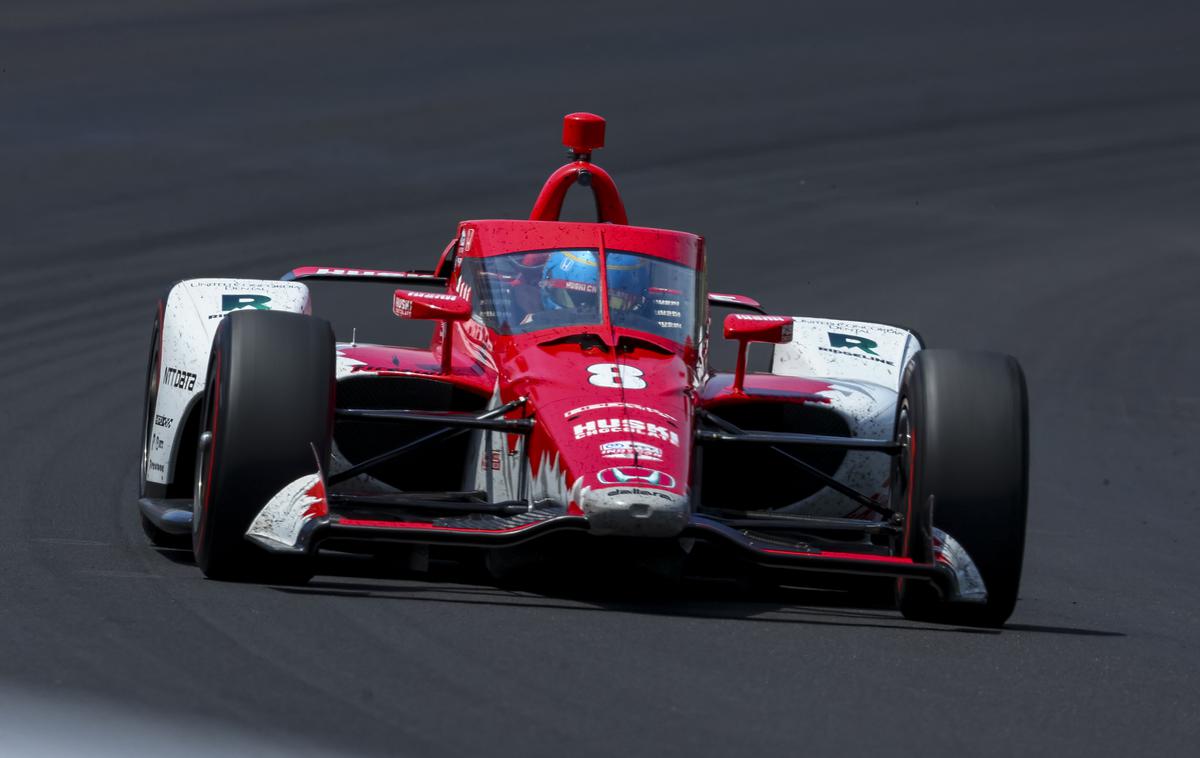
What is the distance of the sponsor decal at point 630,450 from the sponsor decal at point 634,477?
3.2 inches

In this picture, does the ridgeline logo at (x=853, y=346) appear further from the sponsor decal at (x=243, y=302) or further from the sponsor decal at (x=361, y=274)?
the sponsor decal at (x=243, y=302)

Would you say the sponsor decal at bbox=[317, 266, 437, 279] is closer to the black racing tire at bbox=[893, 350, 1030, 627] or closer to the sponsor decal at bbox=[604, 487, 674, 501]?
the black racing tire at bbox=[893, 350, 1030, 627]

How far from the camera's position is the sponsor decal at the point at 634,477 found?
681 cm

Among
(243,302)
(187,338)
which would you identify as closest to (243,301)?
(243,302)

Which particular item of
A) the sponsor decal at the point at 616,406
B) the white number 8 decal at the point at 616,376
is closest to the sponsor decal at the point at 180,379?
the white number 8 decal at the point at 616,376

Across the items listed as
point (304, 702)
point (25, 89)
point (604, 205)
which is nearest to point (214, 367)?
point (304, 702)

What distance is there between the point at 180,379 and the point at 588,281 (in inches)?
68.2

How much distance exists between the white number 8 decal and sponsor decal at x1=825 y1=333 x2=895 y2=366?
81.8 inches

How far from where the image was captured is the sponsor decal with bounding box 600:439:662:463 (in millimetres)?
6992

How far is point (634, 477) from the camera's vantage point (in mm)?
6840

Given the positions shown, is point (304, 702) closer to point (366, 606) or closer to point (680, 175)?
point (366, 606)

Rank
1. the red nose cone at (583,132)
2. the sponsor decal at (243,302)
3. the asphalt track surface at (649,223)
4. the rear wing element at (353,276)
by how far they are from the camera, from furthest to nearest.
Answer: the rear wing element at (353,276)
the red nose cone at (583,132)
the sponsor decal at (243,302)
the asphalt track surface at (649,223)

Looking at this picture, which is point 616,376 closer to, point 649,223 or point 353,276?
point 353,276

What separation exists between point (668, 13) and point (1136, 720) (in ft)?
77.1
